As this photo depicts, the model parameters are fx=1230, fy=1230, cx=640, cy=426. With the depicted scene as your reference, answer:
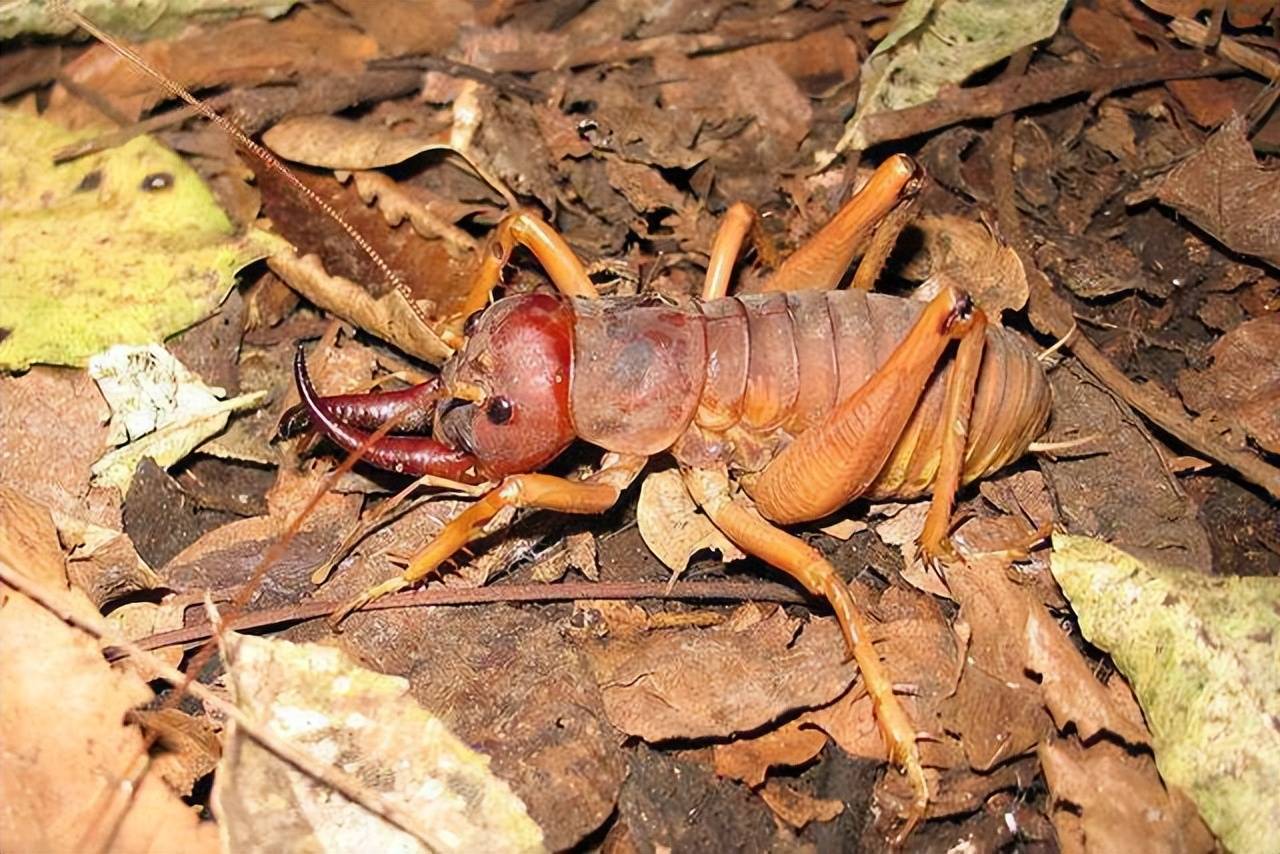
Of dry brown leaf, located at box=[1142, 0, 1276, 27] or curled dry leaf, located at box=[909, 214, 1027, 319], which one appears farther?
dry brown leaf, located at box=[1142, 0, 1276, 27]

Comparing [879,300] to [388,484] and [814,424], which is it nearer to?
[814,424]

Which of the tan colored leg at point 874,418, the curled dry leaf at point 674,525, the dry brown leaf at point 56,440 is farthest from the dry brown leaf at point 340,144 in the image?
the tan colored leg at point 874,418

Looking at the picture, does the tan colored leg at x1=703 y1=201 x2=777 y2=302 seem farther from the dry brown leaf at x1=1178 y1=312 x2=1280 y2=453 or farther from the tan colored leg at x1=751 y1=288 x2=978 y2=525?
the dry brown leaf at x1=1178 y1=312 x2=1280 y2=453

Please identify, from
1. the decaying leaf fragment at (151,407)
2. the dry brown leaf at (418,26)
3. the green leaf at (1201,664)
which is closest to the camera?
the green leaf at (1201,664)

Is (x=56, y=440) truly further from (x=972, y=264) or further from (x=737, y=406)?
(x=972, y=264)

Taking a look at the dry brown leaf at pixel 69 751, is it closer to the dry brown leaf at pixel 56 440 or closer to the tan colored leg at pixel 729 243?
the dry brown leaf at pixel 56 440

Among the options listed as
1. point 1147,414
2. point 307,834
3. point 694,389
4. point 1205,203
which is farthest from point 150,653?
point 1205,203

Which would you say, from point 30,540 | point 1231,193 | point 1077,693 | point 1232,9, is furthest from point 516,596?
point 1232,9

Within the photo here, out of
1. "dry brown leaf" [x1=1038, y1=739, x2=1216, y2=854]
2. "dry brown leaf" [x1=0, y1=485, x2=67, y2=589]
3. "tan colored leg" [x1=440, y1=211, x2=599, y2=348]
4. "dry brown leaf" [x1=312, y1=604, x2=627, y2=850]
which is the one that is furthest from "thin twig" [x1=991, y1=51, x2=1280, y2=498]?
"dry brown leaf" [x1=0, y1=485, x2=67, y2=589]
